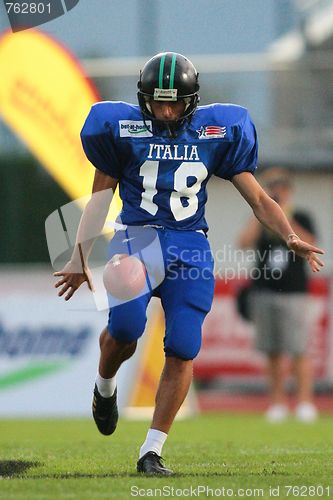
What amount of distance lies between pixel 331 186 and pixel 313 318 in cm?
352

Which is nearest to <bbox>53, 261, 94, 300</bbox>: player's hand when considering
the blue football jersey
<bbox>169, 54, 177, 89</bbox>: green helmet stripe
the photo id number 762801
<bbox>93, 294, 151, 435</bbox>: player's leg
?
Answer: <bbox>93, 294, 151, 435</bbox>: player's leg

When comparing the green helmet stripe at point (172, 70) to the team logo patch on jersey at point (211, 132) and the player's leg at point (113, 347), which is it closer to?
the team logo patch on jersey at point (211, 132)

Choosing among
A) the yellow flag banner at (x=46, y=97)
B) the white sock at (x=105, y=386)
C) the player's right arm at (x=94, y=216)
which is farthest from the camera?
the yellow flag banner at (x=46, y=97)

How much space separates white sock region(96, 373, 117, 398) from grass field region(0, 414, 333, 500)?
0.98ft

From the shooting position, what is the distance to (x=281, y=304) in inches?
388

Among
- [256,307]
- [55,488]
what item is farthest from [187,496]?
[256,307]

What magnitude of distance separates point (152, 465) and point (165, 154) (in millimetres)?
1262

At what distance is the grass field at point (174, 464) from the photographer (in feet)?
13.8

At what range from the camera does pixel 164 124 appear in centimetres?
482

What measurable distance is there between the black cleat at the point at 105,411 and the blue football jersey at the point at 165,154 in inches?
35.2

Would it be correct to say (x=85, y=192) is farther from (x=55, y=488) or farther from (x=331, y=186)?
(x=55, y=488)

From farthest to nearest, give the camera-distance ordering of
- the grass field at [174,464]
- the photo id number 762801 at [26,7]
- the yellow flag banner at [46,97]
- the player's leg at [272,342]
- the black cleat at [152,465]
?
the yellow flag banner at [46,97] → the photo id number 762801 at [26,7] → the player's leg at [272,342] → the black cleat at [152,465] → the grass field at [174,464]

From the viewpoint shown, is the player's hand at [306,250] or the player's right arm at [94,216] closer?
the player's hand at [306,250]

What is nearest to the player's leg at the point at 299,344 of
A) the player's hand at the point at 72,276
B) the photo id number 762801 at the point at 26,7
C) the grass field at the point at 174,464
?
the grass field at the point at 174,464
